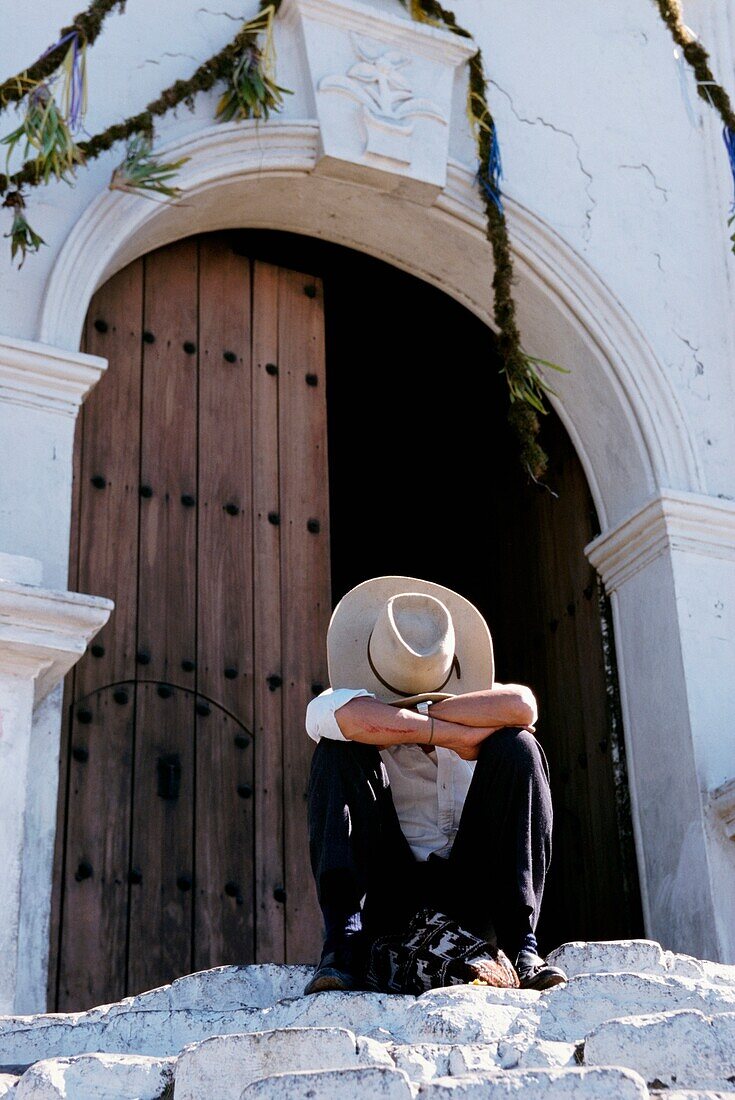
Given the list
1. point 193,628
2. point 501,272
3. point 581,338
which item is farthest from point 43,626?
point 581,338

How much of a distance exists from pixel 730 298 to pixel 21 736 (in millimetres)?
2884

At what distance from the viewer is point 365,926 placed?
3393 mm

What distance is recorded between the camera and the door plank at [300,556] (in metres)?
4.71

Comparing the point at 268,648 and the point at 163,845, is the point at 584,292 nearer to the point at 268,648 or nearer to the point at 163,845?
the point at 268,648

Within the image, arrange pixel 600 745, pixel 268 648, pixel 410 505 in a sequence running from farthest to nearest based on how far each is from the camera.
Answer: pixel 410 505, pixel 600 745, pixel 268 648

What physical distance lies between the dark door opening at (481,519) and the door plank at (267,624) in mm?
309

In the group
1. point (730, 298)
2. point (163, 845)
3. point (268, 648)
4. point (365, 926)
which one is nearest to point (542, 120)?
point (730, 298)

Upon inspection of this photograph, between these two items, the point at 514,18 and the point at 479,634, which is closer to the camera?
the point at 479,634

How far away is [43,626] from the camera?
406cm

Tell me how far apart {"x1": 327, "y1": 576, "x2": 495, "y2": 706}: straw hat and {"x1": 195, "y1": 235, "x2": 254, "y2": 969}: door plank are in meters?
0.95

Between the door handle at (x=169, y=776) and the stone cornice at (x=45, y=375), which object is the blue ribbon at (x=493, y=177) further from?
the door handle at (x=169, y=776)

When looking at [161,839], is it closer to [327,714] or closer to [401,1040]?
[327,714]

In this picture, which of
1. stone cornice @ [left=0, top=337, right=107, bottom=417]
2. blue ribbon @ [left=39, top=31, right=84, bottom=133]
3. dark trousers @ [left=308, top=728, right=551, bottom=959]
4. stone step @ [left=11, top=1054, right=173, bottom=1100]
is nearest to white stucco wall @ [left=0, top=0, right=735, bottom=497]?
blue ribbon @ [left=39, top=31, right=84, bottom=133]

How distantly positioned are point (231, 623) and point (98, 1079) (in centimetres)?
254
